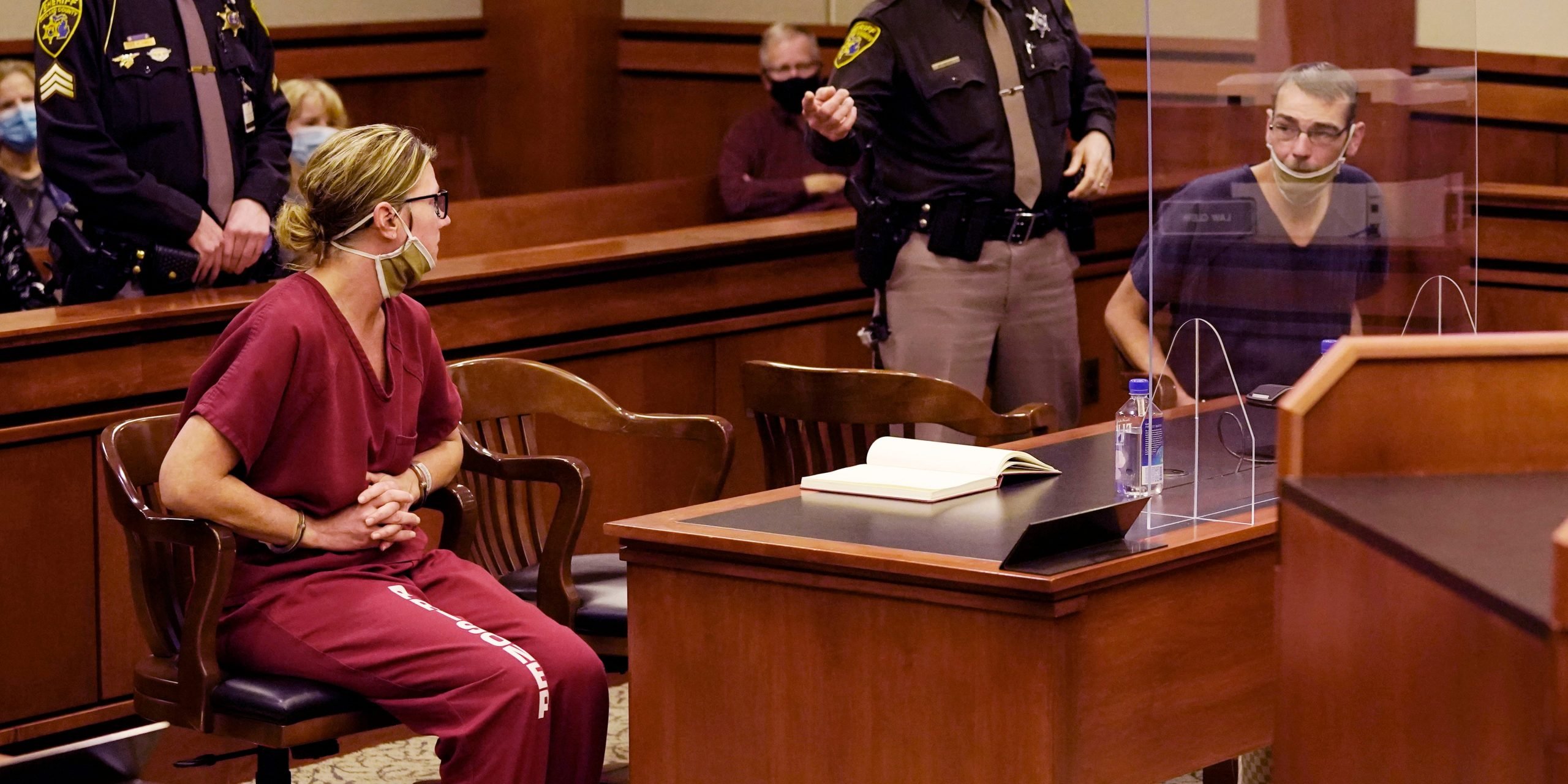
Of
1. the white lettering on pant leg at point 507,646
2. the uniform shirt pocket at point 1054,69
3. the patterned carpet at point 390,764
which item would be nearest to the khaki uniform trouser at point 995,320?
the uniform shirt pocket at point 1054,69

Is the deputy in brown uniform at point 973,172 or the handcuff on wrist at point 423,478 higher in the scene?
the deputy in brown uniform at point 973,172

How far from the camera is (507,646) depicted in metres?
2.66

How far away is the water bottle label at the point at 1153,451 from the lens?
256 cm

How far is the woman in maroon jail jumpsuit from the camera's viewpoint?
8.56 ft

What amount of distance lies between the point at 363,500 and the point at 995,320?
1561 millimetres

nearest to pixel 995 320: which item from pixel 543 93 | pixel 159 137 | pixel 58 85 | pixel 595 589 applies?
pixel 595 589

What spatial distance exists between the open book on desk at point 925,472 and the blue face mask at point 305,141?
316 cm

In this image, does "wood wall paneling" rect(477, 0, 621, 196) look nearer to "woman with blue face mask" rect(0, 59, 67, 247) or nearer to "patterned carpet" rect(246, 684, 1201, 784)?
"woman with blue face mask" rect(0, 59, 67, 247)

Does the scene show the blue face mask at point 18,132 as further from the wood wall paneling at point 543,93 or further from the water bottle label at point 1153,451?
the water bottle label at point 1153,451

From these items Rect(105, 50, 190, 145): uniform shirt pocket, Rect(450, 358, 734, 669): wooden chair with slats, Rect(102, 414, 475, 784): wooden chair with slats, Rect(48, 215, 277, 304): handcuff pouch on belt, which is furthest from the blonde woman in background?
Rect(102, 414, 475, 784): wooden chair with slats

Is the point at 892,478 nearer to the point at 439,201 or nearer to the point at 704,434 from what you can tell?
the point at 704,434

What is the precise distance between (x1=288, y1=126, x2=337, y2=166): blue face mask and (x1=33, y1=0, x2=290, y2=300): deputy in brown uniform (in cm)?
181

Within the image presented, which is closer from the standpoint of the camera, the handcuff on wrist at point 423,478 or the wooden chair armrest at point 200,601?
the wooden chair armrest at point 200,601

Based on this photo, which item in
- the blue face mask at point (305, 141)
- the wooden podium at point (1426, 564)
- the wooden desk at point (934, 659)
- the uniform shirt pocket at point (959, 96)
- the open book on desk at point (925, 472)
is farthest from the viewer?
the blue face mask at point (305, 141)
